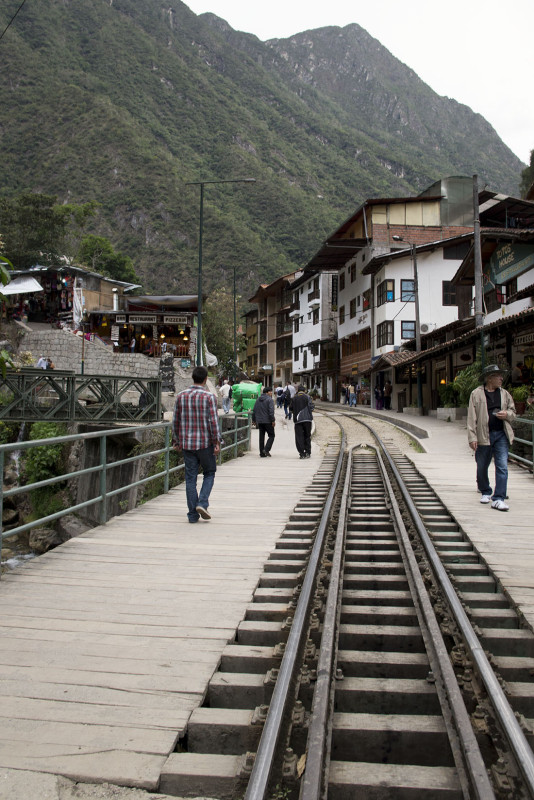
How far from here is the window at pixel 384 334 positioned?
139 ft

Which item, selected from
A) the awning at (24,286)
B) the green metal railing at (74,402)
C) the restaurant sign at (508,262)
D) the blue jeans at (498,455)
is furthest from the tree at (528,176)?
the blue jeans at (498,455)

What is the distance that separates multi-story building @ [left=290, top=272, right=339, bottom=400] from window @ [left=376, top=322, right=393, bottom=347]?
39.2ft

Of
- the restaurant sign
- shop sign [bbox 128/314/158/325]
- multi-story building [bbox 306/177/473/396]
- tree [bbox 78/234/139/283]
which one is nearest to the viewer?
the restaurant sign

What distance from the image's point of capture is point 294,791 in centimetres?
251

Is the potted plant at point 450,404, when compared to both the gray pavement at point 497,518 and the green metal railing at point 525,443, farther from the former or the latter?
the green metal railing at point 525,443

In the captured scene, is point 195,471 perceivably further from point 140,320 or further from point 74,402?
point 140,320

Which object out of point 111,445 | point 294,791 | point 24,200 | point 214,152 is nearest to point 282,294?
point 24,200

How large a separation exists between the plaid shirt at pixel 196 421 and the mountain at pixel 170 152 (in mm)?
84643

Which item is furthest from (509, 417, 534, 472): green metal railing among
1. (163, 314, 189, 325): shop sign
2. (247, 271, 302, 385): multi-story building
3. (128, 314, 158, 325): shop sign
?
(247, 271, 302, 385): multi-story building

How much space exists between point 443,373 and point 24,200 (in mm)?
43862

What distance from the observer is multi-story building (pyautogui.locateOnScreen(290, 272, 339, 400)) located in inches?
2232

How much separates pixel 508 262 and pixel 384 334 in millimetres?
16682

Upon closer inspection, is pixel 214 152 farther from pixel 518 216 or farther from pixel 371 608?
pixel 371 608

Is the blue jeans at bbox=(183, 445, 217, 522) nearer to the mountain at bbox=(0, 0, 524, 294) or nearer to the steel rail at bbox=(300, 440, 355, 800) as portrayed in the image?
the steel rail at bbox=(300, 440, 355, 800)
